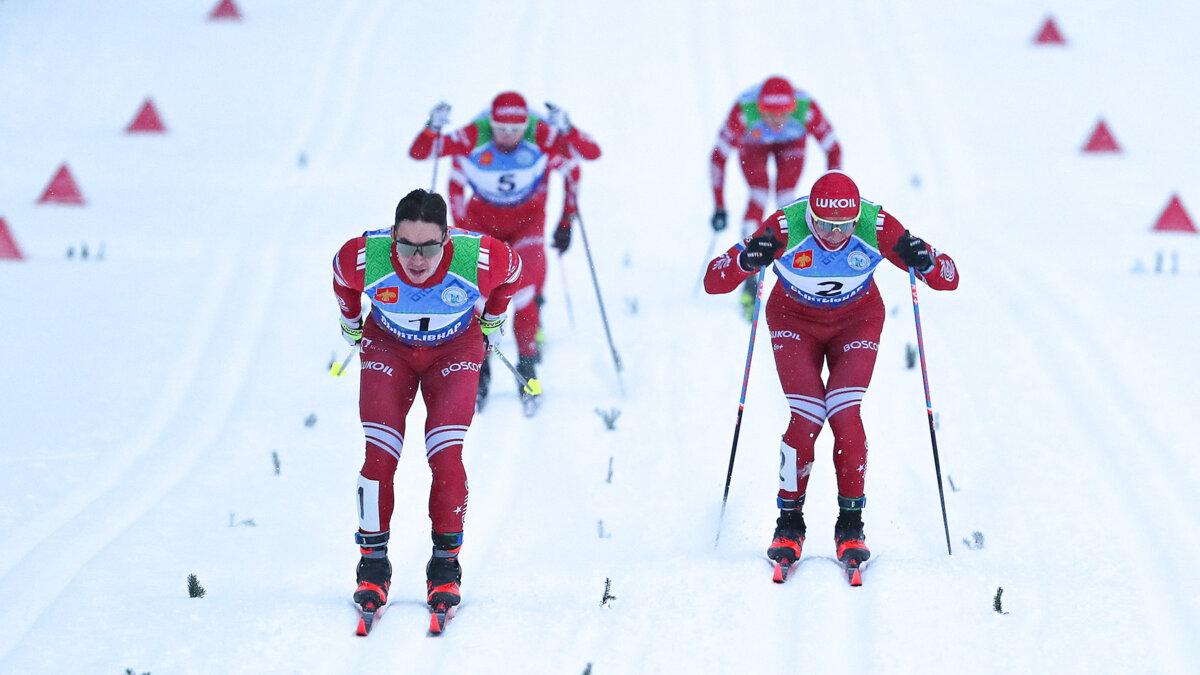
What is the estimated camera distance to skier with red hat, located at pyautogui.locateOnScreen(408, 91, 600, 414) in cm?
865

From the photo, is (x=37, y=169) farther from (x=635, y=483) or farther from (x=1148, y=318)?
(x=1148, y=318)

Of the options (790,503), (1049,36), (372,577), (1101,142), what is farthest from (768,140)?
(1049,36)

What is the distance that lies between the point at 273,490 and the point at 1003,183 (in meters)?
8.89

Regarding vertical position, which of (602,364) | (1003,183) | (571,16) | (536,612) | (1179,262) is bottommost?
(536,612)

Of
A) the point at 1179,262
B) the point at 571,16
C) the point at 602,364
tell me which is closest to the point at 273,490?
the point at 602,364

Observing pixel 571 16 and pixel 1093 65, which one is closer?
pixel 1093 65

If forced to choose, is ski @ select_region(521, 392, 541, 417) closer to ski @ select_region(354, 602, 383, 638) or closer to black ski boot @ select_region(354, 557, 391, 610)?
black ski boot @ select_region(354, 557, 391, 610)

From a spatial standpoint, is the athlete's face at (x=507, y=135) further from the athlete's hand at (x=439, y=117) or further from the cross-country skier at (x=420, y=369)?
the cross-country skier at (x=420, y=369)

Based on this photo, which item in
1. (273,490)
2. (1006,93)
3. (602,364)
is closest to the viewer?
(273,490)

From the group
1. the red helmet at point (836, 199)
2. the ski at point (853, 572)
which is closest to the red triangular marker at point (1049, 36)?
the red helmet at point (836, 199)

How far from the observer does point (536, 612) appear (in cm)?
570

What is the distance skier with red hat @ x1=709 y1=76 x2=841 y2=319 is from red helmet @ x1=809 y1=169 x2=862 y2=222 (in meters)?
4.28

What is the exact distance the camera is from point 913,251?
227 inches

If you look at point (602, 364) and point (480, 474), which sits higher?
point (602, 364)
